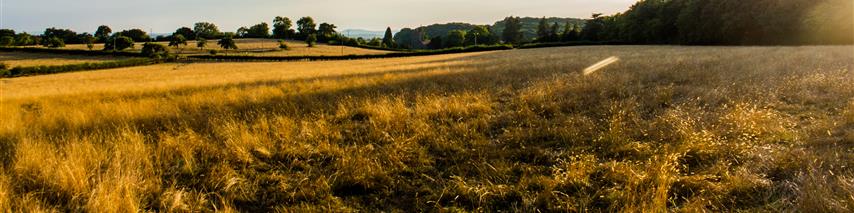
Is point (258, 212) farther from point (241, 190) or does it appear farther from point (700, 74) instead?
point (700, 74)

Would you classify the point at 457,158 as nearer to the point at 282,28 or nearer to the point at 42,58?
the point at 42,58

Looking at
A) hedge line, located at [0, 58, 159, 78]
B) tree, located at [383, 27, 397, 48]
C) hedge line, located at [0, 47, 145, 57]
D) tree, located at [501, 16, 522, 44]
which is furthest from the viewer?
tree, located at [383, 27, 397, 48]

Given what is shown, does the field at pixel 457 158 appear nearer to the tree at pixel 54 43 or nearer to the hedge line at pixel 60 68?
the hedge line at pixel 60 68

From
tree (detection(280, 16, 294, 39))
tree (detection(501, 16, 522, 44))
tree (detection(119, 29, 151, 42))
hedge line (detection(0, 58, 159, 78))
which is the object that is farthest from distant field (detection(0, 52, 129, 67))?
tree (detection(501, 16, 522, 44))

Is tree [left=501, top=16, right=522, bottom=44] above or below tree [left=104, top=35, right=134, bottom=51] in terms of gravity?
above

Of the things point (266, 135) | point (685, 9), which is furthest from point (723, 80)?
point (685, 9)

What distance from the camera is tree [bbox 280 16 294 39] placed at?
387 feet

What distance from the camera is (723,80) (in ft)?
28.3

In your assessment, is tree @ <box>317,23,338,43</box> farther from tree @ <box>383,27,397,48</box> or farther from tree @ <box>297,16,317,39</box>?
tree @ <box>383,27,397,48</box>

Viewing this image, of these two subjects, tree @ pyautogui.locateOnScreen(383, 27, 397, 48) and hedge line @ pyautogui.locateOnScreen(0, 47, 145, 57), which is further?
tree @ pyautogui.locateOnScreen(383, 27, 397, 48)

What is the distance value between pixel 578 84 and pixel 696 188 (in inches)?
209

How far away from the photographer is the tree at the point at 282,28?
118 meters

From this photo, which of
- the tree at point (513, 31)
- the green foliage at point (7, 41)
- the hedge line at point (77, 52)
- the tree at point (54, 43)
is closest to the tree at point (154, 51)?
the hedge line at point (77, 52)

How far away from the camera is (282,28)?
120750 mm
